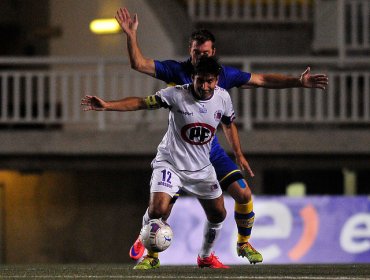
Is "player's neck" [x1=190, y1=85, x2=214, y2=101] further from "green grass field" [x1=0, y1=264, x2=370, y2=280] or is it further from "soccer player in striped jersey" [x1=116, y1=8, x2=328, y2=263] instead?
"green grass field" [x1=0, y1=264, x2=370, y2=280]

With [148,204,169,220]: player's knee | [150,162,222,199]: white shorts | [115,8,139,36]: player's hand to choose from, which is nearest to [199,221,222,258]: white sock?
[150,162,222,199]: white shorts

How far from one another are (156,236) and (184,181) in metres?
0.80

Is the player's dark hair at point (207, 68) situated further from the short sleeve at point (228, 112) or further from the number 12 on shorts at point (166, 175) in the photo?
the number 12 on shorts at point (166, 175)

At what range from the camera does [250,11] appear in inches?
925

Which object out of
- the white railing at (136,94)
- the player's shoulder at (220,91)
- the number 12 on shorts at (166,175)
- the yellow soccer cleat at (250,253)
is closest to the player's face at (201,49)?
the player's shoulder at (220,91)

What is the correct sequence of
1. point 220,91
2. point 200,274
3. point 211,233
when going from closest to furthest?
1. point 200,274
2. point 220,91
3. point 211,233

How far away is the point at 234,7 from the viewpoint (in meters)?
22.7

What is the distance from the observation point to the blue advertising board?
19312 mm

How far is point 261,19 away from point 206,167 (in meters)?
11.8

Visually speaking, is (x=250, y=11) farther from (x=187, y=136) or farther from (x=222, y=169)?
(x=187, y=136)

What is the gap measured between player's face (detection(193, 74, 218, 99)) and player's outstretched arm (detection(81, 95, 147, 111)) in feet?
1.53

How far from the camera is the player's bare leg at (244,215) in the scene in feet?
38.4

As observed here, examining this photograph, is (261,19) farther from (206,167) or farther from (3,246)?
(206,167)

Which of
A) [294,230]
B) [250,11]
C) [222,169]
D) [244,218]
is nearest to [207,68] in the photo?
[222,169]
